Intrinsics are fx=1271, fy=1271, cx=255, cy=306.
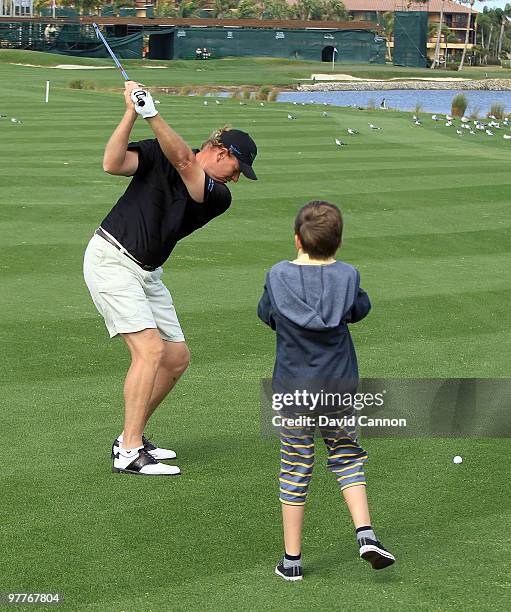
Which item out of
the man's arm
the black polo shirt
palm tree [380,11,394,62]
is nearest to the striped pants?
the black polo shirt

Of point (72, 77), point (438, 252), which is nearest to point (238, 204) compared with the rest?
point (438, 252)

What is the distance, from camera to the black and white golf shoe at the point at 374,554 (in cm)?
542

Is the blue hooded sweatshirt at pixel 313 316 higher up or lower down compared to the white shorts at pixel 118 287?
higher up

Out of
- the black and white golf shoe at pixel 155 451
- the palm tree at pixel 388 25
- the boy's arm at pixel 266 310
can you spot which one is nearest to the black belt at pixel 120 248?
the black and white golf shoe at pixel 155 451

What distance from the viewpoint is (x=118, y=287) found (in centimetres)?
700

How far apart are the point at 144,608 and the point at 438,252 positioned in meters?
10.5

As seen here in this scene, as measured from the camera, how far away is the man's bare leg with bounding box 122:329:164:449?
6992 millimetres

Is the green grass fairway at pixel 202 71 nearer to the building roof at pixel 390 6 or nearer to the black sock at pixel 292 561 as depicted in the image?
the black sock at pixel 292 561

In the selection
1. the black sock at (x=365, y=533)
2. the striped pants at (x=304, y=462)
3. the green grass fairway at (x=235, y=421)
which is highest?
the striped pants at (x=304, y=462)

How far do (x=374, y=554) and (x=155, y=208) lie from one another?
2447mm

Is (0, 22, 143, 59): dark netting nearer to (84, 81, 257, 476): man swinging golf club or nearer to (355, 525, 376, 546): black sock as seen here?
(84, 81, 257, 476): man swinging golf club

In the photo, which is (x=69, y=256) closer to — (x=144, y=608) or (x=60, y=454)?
(x=60, y=454)

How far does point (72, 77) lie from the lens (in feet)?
206

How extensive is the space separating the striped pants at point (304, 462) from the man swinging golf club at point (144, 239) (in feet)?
5.25
